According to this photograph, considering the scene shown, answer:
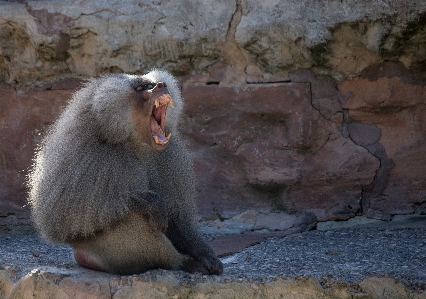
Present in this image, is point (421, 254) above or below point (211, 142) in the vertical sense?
below

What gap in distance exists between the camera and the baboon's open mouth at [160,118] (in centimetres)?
354

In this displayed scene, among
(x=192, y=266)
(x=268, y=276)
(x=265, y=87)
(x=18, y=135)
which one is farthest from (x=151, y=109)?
(x=18, y=135)

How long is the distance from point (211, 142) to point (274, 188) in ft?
1.71

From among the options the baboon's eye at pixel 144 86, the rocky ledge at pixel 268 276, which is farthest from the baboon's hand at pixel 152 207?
the baboon's eye at pixel 144 86

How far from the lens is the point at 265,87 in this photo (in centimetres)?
481

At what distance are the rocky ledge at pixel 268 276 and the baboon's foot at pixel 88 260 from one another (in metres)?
0.05

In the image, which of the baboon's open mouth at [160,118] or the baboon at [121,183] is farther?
the baboon's open mouth at [160,118]

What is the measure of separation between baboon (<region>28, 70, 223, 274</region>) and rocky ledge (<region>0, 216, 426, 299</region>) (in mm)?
145

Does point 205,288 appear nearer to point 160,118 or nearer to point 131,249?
point 131,249

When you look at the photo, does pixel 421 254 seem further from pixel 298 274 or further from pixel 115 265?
pixel 115 265

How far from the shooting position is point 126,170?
137 inches

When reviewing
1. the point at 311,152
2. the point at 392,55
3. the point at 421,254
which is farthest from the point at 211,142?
the point at 421,254

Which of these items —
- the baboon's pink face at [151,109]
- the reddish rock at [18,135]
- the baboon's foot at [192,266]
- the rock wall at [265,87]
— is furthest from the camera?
the reddish rock at [18,135]

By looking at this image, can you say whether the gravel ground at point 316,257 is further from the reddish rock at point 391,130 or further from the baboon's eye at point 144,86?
the baboon's eye at point 144,86
